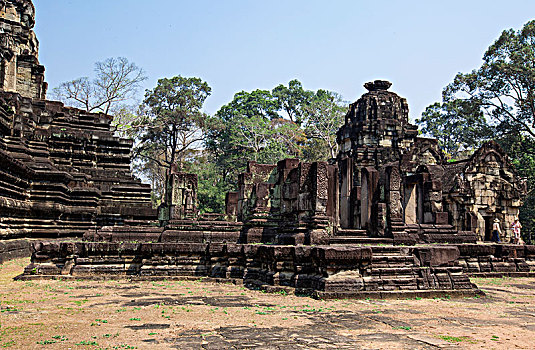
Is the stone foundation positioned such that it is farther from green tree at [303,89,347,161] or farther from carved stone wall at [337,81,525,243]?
green tree at [303,89,347,161]

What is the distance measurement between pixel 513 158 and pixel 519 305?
120ft

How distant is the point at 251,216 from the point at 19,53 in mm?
19436

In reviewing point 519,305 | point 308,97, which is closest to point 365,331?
point 519,305

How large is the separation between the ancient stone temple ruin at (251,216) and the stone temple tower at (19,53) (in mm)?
71

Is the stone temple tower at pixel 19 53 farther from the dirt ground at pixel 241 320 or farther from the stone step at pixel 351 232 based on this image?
the stone step at pixel 351 232

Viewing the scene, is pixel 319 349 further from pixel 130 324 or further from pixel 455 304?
pixel 455 304

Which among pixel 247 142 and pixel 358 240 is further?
pixel 247 142

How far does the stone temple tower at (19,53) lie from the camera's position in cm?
2575

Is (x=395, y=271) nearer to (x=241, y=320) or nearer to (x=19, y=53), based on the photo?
(x=241, y=320)

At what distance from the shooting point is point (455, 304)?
8617 millimetres

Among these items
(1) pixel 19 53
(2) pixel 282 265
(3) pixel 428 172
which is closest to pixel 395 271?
(2) pixel 282 265

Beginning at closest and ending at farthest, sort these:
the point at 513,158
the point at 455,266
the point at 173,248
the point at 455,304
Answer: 1. the point at 455,304
2. the point at 455,266
3. the point at 173,248
4. the point at 513,158

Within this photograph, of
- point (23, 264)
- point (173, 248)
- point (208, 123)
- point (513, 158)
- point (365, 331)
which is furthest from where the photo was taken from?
point (208, 123)

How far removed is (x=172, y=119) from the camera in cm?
5031
